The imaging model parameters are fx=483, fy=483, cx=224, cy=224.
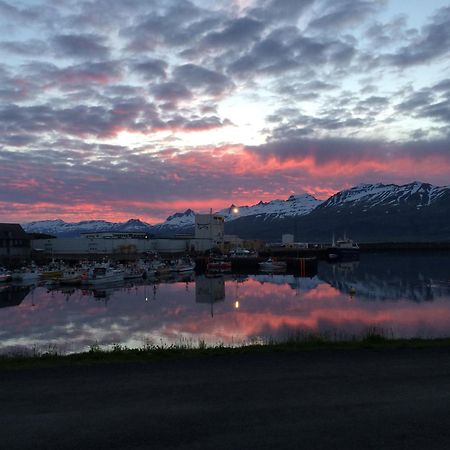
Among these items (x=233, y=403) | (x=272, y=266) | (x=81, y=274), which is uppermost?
(x=233, y=403)

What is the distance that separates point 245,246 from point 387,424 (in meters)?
171

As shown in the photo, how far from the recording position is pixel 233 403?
1177 cm

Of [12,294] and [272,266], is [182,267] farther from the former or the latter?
[12,294]

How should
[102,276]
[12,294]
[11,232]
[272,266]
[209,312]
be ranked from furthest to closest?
[11,232], [272,266], [102,276], [12,294], [209,312]

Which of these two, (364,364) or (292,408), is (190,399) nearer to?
(292,408)

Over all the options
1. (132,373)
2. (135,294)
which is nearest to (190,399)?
(132,373)

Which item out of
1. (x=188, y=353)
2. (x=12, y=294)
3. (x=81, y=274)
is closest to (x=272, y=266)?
(x=81, y=274)

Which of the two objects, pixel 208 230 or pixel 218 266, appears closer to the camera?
pixel 218 266

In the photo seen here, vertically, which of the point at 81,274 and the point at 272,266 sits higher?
the point at 81,274

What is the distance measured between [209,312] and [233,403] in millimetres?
35299

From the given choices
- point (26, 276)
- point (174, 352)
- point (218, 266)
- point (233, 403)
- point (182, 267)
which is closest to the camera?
point (233, 403)

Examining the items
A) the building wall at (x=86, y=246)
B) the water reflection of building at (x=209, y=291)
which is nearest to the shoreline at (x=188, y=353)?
the water reflection of building at (x=209, y=291)

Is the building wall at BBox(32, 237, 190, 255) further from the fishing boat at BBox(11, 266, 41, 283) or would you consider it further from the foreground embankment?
the foreground embankment

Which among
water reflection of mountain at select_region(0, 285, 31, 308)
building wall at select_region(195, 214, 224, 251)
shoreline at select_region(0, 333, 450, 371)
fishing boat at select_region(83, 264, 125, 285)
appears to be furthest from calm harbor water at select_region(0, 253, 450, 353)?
building wall at select_region(195, 214, 224, 251)
